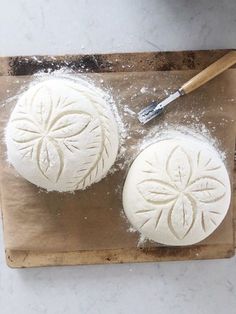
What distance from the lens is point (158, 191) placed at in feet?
5.29

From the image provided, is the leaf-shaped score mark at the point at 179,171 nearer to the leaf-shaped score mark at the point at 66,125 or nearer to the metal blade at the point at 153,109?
the metal blade at the point at 153,109

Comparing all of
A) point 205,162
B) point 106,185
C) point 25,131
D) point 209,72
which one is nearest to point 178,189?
point 205,162

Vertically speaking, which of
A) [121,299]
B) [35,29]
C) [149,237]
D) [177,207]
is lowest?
[121,299]

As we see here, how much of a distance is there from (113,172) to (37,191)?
0.75 feet

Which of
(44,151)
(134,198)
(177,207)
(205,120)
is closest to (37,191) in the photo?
(44,151)

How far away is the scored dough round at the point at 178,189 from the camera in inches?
63.4

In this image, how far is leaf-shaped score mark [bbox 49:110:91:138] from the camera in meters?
1.56

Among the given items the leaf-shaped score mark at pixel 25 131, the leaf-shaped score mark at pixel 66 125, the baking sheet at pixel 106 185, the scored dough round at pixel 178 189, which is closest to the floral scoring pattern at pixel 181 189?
the scored dough round at pixel 178 189

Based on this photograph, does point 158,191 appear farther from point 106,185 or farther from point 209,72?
point 209,72

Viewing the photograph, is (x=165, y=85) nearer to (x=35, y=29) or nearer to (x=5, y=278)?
(x=35, y=29)

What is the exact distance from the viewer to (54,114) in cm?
156

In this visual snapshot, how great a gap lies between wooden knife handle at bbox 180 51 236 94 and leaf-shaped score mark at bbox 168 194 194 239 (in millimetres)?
312

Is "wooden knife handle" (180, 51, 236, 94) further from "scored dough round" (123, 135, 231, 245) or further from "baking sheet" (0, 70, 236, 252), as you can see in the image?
"scored dough round" (123, 135, 231, 245)

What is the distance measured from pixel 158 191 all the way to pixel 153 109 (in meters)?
0.24
